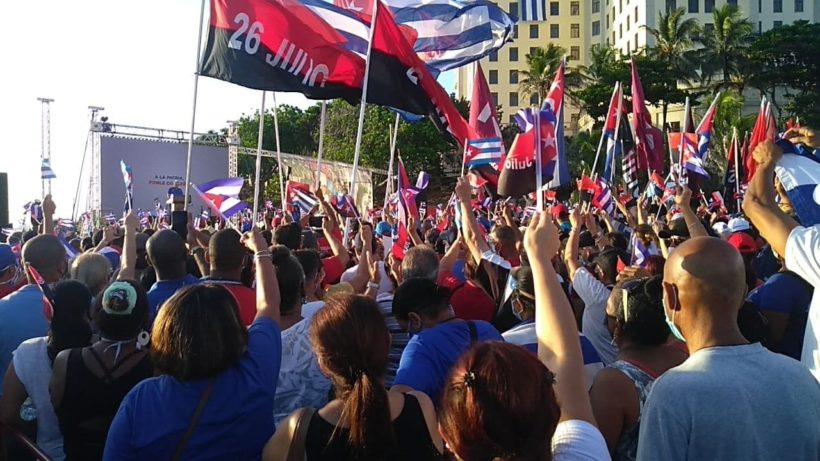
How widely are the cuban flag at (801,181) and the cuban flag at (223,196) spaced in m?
6.25

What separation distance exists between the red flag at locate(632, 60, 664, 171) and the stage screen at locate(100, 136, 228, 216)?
22.7 metres

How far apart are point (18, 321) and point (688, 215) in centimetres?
495

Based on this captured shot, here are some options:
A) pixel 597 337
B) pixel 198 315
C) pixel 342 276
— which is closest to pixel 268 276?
pixel 198 315

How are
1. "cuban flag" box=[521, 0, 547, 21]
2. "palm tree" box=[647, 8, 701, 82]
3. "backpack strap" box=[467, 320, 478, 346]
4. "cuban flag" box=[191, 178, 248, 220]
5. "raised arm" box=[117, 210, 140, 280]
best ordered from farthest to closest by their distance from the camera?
"palm tree" box=[647, 8, 701, 82]
"cuban flag" box=[521, 0, 547, 21]
"cuban flag" box=[191, 178, 248, 220]
"raised arm" box=[117, 210, 140, 280]
"backpack strap" box=[467, 320, 478, 346]

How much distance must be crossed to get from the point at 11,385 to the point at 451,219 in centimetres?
1221

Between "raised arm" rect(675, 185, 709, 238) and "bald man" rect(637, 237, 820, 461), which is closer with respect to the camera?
"bald man" rect(637, 237, 820, 461)

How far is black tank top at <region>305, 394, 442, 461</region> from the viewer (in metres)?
2.40

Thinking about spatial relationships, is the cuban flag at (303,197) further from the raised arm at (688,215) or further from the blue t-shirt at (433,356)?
the blue t-shirt at (433,356)

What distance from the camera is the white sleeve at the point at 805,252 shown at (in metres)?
2.60

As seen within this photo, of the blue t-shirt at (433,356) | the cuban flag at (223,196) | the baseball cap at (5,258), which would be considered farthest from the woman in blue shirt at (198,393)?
the cuban flag at (223,196)

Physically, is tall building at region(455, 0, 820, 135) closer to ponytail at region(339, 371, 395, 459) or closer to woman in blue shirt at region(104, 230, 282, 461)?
woman in blue shirt at region(104, 230, 282, 461)

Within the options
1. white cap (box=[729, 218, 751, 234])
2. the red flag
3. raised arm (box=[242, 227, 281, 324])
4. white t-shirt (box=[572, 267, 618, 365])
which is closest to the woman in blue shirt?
raised arm (box=[242, 227, 281, 324])

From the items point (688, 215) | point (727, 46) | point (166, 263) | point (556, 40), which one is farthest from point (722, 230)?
point (556, 40)

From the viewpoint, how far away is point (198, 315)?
9.10 ft
